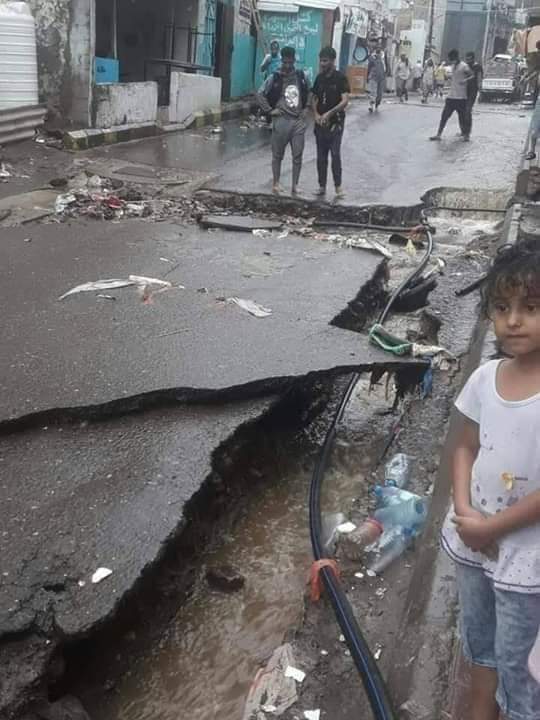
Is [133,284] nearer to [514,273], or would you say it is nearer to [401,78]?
[514,273]

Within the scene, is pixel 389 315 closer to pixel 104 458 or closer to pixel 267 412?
pixel 267 412

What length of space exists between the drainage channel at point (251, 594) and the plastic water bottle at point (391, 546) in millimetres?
118

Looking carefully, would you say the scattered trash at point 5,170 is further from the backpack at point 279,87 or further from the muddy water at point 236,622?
the muddy water at point 236,622

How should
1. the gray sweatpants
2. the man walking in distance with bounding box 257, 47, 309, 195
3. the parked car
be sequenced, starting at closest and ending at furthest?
the man walking in distance with bounding box 257, 47, 309, 195 → the gray sweatpants → the parked car

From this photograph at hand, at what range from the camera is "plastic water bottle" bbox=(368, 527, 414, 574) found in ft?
10.8

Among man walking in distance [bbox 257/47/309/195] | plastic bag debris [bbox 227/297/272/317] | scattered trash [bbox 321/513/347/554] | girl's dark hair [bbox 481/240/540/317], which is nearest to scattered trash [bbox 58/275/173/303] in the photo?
plastic bag debris [bbox 227/297/272/317]

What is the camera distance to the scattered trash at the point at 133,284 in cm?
548

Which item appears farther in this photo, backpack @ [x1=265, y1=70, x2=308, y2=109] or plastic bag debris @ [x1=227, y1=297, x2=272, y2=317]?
backpack @ [x1=265, y1=70, x2=308, y2=109]

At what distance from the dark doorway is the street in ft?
42.6

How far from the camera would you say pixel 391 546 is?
3.38 meters

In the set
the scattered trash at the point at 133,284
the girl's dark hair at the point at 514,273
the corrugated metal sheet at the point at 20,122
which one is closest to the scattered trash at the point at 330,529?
the girl's dark hair at the point at 514,273

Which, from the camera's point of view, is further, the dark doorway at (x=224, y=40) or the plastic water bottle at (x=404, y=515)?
the dark doorway at (x=224, y=40)

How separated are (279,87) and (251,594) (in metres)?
7.30

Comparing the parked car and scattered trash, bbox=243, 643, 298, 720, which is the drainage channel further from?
the parked car
